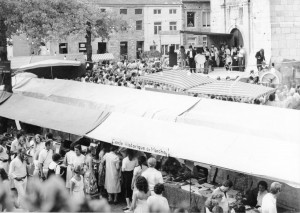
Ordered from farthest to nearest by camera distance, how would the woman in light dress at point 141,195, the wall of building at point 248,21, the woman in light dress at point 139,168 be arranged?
1. the wall of building at point 248,21
2. the woman in light dress at point 139,168
3. the woman in light dress at point 141,195

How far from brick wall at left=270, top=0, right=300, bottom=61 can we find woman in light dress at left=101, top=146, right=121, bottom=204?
761 inches

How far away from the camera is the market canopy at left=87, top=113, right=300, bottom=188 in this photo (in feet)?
26.3

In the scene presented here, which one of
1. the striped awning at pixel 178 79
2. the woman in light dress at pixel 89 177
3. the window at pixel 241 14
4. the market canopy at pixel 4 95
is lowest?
the woman in light dress at pixel 89 177

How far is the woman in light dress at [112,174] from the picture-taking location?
416 inches

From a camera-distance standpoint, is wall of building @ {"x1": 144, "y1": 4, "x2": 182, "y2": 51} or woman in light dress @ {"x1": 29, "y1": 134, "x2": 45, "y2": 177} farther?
wall of building @ {"x1": 144, "y1": 4, "x2": 182, "y2": 51}

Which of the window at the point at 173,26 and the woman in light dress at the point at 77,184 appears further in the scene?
the window at the point at 173,26

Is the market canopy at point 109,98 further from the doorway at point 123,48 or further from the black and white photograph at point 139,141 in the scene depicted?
the doorway at point 123,48

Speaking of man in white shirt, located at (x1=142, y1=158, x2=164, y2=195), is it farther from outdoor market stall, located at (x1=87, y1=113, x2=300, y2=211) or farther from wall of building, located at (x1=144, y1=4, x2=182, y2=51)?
wall of building, located at (x1=144, y1=4, x2=182, y2=51)

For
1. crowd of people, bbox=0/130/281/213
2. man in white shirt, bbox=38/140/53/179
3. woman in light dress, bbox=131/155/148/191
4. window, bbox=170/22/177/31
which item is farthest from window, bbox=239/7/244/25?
window, bbox=170/22/177/31

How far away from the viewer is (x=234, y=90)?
13.2 m

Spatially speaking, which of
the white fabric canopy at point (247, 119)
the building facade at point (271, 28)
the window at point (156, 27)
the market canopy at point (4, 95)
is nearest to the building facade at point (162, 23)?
the window at point (156, 27)

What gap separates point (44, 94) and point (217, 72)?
12518 mm

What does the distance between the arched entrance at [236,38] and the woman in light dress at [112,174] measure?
22.0 metres

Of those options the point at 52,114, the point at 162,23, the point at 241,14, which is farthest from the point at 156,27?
the point at 52,114
